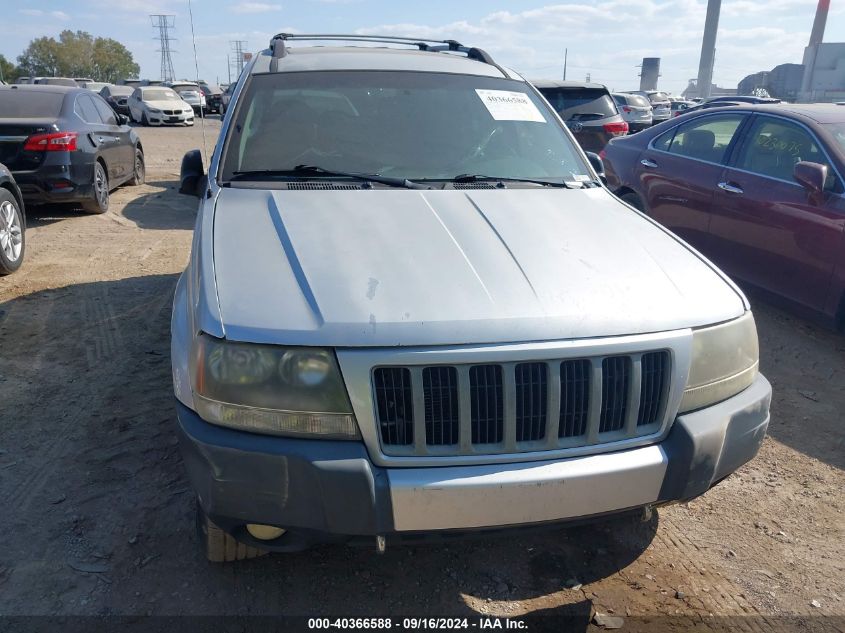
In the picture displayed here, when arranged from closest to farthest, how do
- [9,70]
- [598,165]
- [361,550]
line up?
[361,550]
[598,165]
[9,70]

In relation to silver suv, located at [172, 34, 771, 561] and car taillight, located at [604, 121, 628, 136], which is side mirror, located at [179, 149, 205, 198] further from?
car taillight, located at [604, 121, 628, 136]

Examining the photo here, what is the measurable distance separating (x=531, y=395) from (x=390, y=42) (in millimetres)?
3441

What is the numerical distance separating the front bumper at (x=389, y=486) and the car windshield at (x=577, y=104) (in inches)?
366

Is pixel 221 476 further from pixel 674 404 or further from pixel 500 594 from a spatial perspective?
pixel 674 404

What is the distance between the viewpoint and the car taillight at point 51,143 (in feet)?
24.9

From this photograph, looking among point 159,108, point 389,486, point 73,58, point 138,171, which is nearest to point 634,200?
point 389,486

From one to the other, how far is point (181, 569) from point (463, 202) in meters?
1.85

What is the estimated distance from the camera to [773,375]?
14.5 ft

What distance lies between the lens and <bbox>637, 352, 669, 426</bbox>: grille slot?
217cm

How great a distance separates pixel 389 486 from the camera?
1.95 metres

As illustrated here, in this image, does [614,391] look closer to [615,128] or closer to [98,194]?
[98,194]

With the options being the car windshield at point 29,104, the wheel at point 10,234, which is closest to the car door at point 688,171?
the wheel at point 10,234

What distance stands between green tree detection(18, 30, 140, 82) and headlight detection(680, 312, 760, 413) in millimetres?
90726

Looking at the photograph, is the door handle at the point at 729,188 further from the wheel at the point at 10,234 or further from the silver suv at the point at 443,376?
the wheel at the point at 10,234
